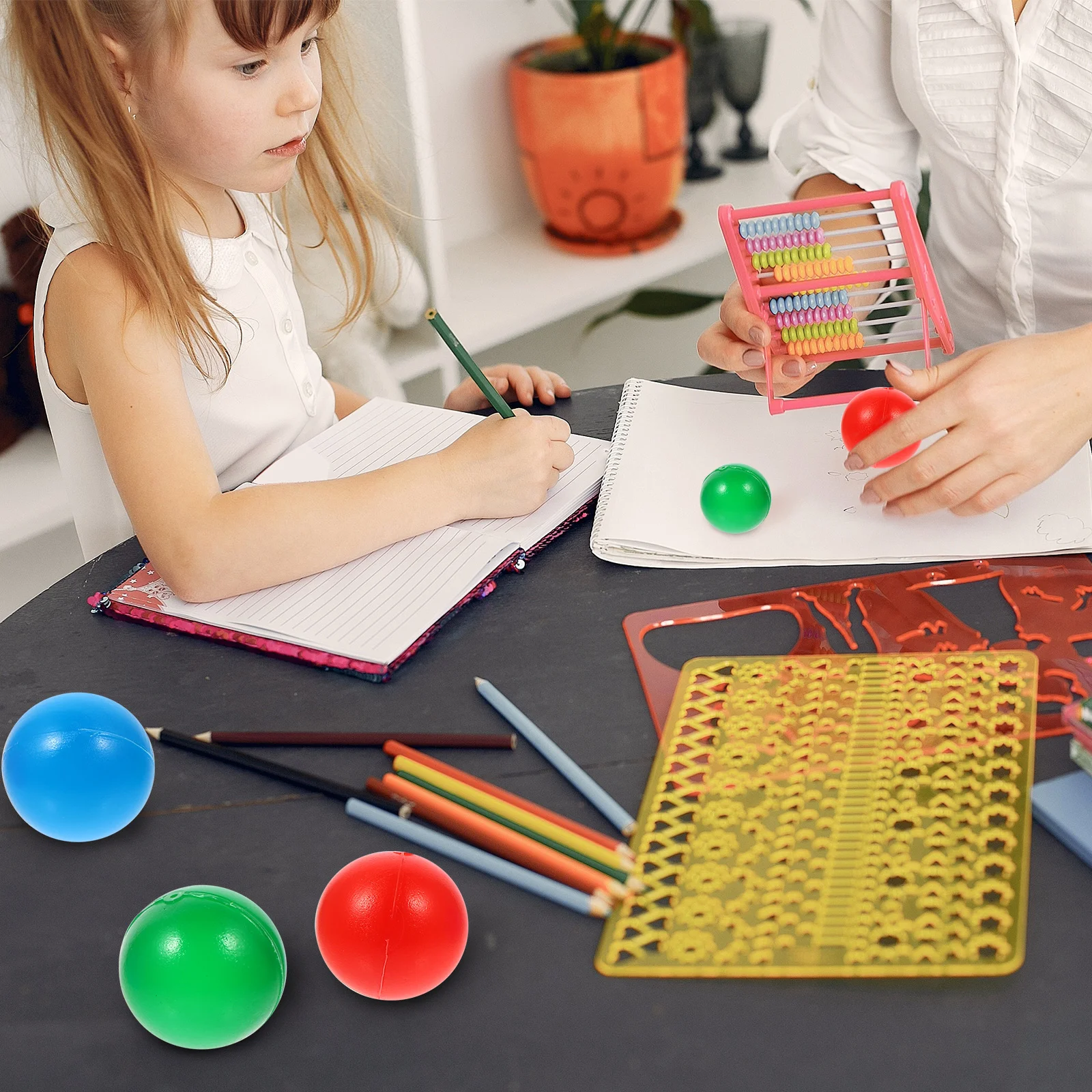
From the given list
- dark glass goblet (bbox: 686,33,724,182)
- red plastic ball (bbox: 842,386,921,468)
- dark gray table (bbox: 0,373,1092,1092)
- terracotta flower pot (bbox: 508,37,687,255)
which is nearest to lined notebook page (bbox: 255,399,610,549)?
dark gray table (bbox: 0,373,1092,1092)

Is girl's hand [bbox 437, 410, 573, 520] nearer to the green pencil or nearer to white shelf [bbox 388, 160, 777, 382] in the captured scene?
the green pencil

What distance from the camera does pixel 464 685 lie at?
797mm

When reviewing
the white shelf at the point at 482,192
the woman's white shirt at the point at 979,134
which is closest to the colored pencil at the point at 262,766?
the woman's white shirt at the point at 979,134

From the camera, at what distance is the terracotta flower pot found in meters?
2.02

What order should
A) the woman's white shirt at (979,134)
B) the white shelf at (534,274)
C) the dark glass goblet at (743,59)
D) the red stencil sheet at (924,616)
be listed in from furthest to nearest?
the dark glass goblet at (743,59) < the white shelf at (534,274) < the woman's white shirt at (979,134) < the red stencil sheet at (924,616)

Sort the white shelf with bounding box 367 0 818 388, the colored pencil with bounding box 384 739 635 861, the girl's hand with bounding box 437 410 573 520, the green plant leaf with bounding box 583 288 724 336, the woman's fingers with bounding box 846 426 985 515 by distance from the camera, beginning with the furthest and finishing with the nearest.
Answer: the green plant leaf with bounding box 583 288 724 336, the white shelf with bounding box 367 0 818 388, the girl's hand with bounding box 437 410 573 520, the woman's fingers with bounding box 846 426 985 515, the colored pencil with bounding box 384 739 635 861

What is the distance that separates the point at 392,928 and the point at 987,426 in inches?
21.9

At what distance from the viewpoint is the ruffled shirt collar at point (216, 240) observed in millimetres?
1022

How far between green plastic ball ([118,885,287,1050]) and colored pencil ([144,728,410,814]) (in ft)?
0.43

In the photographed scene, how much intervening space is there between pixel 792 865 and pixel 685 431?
0.51 meters

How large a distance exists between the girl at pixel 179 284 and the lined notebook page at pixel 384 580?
1 cm

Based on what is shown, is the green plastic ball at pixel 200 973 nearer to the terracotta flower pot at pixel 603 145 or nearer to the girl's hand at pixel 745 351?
the girl's hand at pixel 745 351

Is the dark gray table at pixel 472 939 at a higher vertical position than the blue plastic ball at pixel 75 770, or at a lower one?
lower

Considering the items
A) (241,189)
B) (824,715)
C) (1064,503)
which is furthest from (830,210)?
(824,715)
